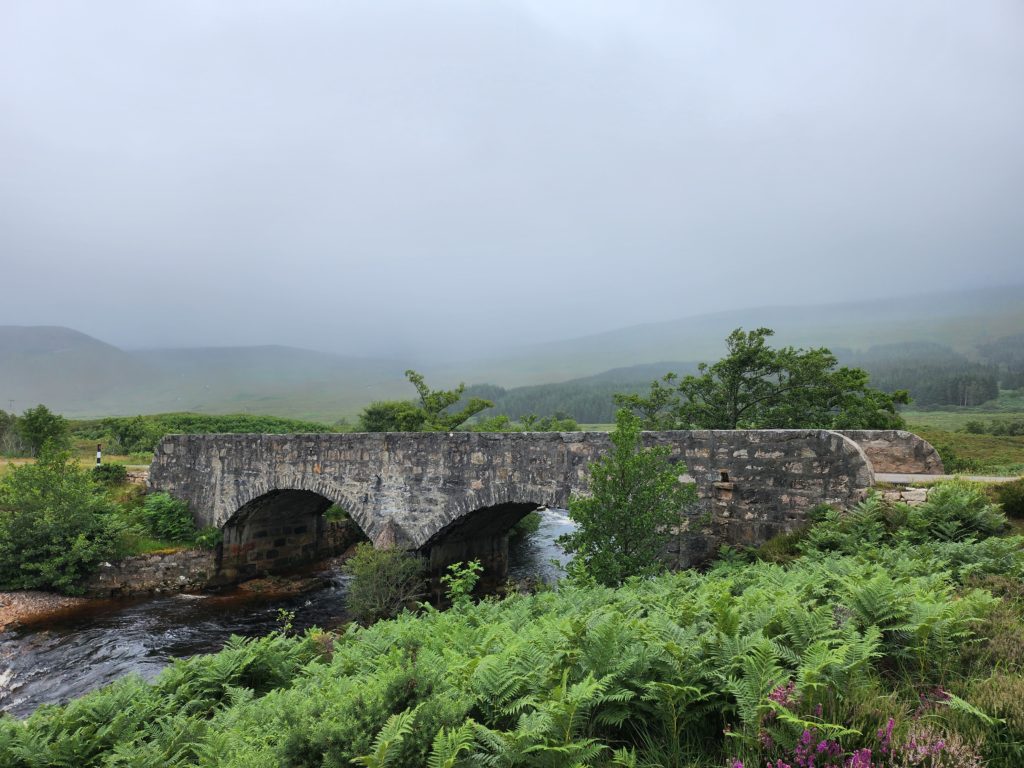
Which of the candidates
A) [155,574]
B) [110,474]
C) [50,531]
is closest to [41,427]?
[110,474]

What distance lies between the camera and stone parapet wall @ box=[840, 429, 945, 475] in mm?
9102

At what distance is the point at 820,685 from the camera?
2723 mm

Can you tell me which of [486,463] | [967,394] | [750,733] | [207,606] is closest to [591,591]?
[750,733]

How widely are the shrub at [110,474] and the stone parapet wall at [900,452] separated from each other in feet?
76.5

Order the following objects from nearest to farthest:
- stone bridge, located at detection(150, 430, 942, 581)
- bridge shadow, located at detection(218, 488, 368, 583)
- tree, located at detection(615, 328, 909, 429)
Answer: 1. stone bridge, located at detection(150, 430, 942, 581)
2. tree, located at detection(615, 328, 909, 429)
3. bridge shadow, located at detection(218, 488, 368, 583)

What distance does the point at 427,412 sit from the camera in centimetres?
2702

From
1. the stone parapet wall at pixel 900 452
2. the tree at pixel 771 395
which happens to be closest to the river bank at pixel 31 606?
the tree at pixel 771 395

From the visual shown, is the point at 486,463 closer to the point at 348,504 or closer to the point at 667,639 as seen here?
the point at 348,504

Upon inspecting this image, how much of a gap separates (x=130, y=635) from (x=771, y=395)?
18.9 metres

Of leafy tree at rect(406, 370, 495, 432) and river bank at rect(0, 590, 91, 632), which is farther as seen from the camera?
leafy tree at rect(406, 370, 495, 432)

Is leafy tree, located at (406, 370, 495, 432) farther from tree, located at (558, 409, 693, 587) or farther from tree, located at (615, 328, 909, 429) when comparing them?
tree, located at (558, 409, 693, 587)

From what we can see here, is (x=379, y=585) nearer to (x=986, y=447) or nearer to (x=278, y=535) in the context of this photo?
(x=278, y=535)

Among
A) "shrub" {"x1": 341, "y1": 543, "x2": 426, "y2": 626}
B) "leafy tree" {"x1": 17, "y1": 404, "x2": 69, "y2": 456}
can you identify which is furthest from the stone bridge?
"leafy tree" {"x1": 17, "y1": 404, "x2": 69, "y2": 456}

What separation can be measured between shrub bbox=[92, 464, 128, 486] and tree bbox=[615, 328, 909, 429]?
18598mm
